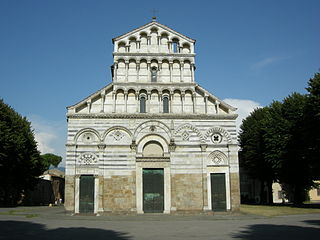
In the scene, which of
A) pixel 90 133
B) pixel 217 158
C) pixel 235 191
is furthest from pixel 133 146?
pixel 235 191

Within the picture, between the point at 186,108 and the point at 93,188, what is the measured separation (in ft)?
35.1

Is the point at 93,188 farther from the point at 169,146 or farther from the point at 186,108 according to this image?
the point at 186,108

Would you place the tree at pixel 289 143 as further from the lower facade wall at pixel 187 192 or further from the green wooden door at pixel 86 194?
the green wooden door at pixel 86 194

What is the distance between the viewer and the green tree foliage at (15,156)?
3642 cm

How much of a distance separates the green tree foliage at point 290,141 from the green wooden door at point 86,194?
66.8 feet

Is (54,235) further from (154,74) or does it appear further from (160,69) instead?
(160,69)

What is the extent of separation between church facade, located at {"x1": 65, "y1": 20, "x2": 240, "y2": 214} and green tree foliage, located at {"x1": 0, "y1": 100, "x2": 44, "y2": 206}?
12134 mm

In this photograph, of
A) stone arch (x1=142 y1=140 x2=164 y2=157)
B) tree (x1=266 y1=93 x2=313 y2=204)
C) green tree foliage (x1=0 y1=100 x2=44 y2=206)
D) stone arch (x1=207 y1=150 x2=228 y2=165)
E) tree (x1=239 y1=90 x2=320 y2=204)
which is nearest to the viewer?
stone arch (x1=207 y1=150 x2=228 y2=165)

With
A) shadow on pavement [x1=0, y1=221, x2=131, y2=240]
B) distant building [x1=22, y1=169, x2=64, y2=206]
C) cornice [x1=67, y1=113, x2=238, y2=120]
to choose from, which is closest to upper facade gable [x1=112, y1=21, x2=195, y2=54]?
cornice [x1=67, y1=113, x2=238, y2=120]

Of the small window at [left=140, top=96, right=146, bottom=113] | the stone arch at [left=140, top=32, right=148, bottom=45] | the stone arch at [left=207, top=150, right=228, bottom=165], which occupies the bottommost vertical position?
the stone arch at [left=207, top=150, right=228, bottom=165]

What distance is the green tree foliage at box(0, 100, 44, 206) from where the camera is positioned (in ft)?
120

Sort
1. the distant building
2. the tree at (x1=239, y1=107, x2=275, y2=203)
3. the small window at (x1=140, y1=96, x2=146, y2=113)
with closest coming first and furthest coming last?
the small window at (x1=140, y1=96, x2=146, y2=113), the tree at (x1=239, y1=107, x2=275, y2=203), the distant building

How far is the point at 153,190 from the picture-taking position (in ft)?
92.0

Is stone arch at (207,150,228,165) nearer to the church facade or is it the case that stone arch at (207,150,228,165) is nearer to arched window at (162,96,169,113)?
the church facade
